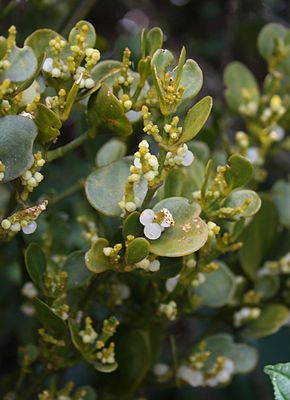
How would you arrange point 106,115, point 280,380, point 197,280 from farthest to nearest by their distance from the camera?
point 197,280, point 106,115, point 280,380

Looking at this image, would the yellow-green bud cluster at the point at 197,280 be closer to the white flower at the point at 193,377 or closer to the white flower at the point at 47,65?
the white flower at the point at 193,377

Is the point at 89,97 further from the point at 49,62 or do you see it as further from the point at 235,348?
the point at 235,348

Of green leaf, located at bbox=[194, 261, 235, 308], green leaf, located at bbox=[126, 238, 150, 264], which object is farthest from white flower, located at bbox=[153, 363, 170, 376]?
green leaf, located at bbox=[126, 238, 150, 264]

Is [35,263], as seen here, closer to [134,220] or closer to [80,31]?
[134,220]

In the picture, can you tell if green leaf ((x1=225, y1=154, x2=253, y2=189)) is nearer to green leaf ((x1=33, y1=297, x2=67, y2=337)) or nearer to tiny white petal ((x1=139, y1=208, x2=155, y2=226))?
tiny white petal ((x1=139, y1=208, x2=155, y2=226))

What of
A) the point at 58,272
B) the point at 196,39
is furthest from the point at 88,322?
the point at 196,39

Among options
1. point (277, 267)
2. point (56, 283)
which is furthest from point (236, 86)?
point (56, 283)
